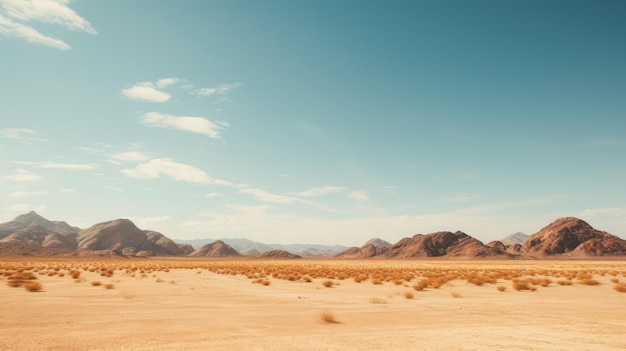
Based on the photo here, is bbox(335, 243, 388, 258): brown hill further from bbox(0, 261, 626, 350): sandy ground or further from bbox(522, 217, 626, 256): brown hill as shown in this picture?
bbox(0, 261, 626, 350): sandy ground

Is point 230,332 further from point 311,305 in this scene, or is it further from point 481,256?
point 481,256

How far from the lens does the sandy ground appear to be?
9195 millimetres

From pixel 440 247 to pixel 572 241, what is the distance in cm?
4925

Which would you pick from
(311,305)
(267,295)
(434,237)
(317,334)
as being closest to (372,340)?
(317,334)

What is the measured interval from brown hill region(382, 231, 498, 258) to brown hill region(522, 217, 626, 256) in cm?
2094

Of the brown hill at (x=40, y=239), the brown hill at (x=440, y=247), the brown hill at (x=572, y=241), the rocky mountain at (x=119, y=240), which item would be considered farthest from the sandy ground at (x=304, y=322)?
the brown hill at (x=40, y=239)

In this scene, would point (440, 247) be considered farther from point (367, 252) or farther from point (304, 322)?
point (304, 322)

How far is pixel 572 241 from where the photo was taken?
147625 mm

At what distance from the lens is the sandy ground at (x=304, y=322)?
9.20 meters

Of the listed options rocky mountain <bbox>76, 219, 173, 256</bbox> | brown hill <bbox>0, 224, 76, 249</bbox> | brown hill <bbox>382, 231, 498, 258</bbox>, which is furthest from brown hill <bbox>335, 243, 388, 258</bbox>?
brown hill <bbox>0, 224, 76, 249</bbox>

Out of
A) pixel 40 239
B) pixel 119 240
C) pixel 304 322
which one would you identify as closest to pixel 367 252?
pixel 119 240

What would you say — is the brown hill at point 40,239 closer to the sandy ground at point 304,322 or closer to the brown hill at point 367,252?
the brown hill at point 367,252

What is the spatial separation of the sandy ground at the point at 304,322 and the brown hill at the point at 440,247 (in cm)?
14012

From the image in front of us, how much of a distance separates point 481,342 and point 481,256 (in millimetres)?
145388
